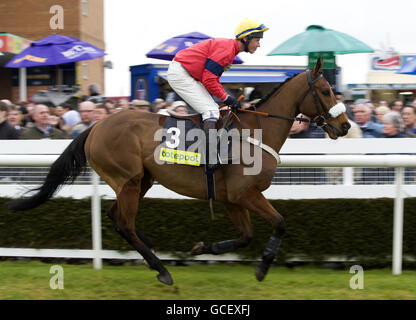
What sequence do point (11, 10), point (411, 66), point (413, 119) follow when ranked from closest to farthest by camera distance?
point (413, 119)
point (411, 66)
point (11, 10)

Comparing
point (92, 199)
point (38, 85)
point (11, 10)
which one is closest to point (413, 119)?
point (92, 199)

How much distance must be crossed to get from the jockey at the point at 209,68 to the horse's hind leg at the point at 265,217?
1.18ft

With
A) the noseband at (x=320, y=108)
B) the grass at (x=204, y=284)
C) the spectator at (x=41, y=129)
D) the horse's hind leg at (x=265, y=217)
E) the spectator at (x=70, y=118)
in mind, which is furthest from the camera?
the spectator at (x=70, y=118)

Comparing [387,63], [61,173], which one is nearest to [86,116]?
[61,173]

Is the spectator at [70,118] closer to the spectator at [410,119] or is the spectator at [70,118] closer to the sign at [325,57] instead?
the sign at [325,57]

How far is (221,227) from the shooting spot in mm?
4535

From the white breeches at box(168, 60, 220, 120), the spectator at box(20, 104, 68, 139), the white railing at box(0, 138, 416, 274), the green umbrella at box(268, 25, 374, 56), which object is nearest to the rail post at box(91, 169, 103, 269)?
the white railing at box(0, 138, 416, 274)

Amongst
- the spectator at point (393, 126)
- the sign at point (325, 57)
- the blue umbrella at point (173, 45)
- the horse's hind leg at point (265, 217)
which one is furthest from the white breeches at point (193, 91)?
the blue umbrella at point (173, 45)

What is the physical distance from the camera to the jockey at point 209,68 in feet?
13.1

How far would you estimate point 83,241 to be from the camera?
Answer: 183 inches

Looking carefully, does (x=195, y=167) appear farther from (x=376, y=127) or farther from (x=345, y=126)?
(x=376, y=127)

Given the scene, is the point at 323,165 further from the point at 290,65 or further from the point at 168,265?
the point at 290,65

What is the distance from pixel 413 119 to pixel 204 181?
9.78 feet

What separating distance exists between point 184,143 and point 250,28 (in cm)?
101
